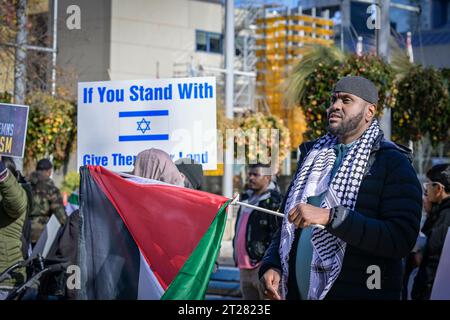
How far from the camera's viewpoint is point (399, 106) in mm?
13078

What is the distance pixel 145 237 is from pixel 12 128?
2.77 meters

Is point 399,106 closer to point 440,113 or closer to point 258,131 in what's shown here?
point 440,113

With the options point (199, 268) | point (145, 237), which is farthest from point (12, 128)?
point (199, 268)

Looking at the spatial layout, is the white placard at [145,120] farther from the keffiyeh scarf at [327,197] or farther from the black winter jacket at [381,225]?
the black winter jacket at [381,225]

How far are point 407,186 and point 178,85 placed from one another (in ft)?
9.02

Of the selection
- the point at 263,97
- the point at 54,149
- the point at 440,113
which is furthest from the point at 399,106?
the point at 263,97

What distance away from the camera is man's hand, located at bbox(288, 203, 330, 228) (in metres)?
3.70

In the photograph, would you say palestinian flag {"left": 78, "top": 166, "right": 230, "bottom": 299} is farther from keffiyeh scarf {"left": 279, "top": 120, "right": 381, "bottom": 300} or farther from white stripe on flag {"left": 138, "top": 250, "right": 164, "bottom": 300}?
keffiyeh scarf {"left": 279, "top": 120, "right": 381, "bottom": 300}

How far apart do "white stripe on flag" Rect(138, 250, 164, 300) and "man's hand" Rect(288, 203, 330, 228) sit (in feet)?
2.98

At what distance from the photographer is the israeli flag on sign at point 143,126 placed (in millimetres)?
6324

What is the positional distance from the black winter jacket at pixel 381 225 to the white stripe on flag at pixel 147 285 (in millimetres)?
869

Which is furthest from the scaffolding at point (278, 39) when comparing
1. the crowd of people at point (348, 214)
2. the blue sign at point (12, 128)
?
the crowd of people at point (348, 214)

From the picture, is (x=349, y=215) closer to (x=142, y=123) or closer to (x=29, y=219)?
(x=142, y=123)

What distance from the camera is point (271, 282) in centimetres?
412
